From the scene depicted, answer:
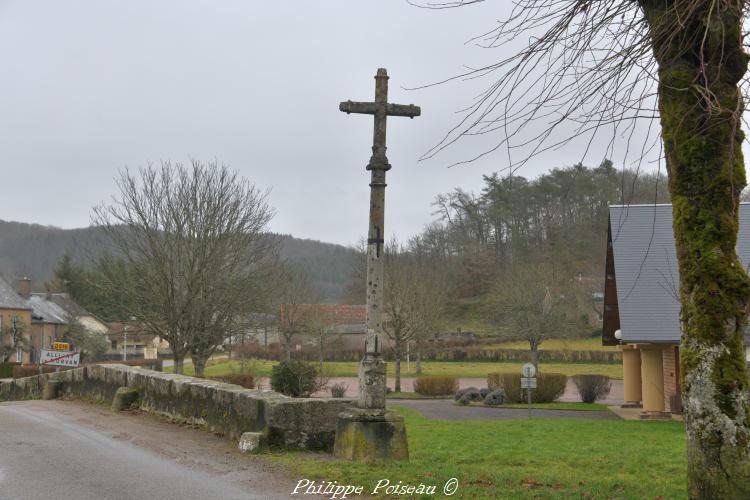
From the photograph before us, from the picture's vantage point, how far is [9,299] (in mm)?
57969

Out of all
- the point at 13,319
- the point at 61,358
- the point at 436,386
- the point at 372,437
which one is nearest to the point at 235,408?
the point at 372,437

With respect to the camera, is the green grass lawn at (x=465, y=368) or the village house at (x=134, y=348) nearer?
the green grass lawn at (x=465, y=368)

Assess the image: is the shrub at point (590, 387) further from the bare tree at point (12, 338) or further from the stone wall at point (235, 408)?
the bare tree at point (12, 338)

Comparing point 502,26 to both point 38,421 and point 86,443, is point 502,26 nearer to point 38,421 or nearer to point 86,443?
point 86,443

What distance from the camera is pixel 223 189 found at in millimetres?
27875

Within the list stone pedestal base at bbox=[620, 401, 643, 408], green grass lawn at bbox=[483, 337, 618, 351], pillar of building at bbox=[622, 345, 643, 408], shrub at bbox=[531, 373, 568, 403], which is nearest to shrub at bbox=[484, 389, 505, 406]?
shrub at bbox=[531, 373, 568, 403]

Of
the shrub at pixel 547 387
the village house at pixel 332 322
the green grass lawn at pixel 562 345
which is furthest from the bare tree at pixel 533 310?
the shrub at pixel 547 387

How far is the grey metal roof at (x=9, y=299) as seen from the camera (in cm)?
5697

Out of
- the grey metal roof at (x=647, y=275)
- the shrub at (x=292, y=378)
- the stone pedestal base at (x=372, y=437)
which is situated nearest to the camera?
the stone pedestal base at (x=372, y=437)

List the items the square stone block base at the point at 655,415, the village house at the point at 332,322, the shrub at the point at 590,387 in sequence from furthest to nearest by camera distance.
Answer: the village house at the point at 332,322
the shrub at the point at 590,387
the square stone block base at the point at 655,415

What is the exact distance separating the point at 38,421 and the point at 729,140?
11.4 metres

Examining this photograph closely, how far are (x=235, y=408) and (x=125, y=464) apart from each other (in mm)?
1956

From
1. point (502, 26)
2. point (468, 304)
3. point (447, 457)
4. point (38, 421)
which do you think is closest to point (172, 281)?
point (38, 421)

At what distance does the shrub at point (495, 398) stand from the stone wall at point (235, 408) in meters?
18.4
